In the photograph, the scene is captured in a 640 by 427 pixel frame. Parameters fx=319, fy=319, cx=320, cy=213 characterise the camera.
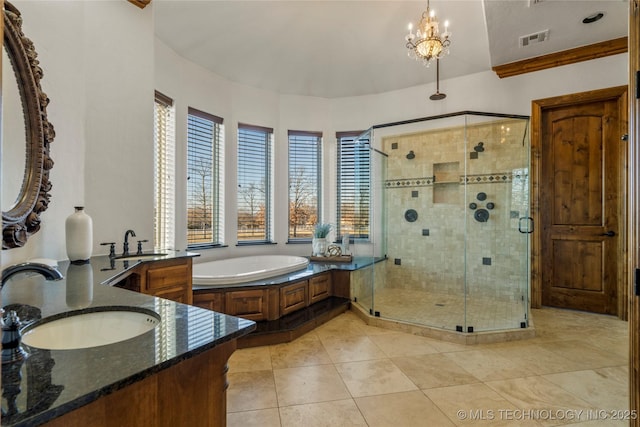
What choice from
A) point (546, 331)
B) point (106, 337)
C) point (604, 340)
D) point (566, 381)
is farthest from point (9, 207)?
point (604, 340)

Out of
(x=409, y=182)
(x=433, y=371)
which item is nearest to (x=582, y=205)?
(x=409, y=182)

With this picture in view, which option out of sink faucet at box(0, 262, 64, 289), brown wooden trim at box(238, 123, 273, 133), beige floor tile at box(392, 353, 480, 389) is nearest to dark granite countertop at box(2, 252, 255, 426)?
sink faucet at box(0, 262, 64, 289)

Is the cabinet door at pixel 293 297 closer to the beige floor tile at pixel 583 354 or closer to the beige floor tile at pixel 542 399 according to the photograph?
the beige floor tile at pixel 542 399

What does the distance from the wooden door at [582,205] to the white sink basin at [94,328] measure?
166 inches

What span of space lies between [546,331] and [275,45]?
4.11 metres

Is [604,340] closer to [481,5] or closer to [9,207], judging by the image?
[481,5]

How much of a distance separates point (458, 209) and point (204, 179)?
3.18 metres

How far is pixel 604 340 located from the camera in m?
2.85

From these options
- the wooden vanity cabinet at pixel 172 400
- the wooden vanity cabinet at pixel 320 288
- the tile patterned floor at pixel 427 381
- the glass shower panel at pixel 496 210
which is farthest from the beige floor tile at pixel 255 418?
the glass shower panel at pixel 496 210

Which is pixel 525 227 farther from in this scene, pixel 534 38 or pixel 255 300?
pixel 255 300

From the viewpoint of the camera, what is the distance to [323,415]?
6.04 feet

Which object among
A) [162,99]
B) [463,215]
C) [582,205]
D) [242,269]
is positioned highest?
[162,99]

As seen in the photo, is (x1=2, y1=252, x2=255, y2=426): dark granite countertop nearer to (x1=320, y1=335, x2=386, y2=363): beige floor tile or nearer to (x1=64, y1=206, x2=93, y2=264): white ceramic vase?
(x1=64, y1=206, x2=93, y2=264): white ceramic vase

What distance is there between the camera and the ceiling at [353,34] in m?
2.94
